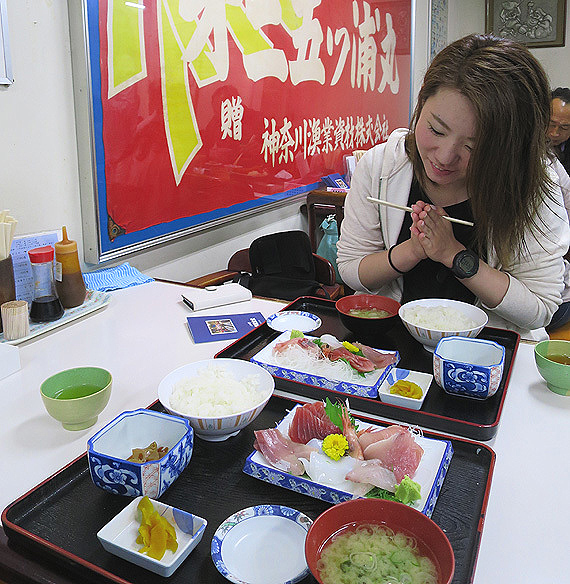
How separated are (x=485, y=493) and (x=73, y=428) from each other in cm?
71

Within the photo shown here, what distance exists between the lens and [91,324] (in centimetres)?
156

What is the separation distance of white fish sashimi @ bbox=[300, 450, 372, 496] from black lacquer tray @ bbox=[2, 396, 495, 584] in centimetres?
4

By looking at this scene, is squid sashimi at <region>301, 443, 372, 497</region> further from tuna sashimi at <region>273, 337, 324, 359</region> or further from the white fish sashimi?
tuna sashimi at <region>273, 337, 324, 359</region>

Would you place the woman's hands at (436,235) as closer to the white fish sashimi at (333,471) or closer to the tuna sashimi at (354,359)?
the tuna sashimi at (354,359)

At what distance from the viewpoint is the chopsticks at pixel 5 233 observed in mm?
1424

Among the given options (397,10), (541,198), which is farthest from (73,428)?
(397,10)

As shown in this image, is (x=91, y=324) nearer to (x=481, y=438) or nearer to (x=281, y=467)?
(x=281, y=467)

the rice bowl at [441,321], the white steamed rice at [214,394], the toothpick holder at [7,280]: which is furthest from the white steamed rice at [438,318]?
the toothpick holder at [7,280]

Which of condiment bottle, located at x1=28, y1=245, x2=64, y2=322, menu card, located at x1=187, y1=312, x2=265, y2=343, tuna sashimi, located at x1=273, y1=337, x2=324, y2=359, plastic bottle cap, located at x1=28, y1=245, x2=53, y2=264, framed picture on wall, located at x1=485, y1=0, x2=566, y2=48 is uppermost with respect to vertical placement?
framed picture on wall, located at x1=485, y1=0, x2=566, y2=48

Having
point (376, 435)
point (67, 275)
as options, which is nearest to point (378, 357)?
point (376, 435)

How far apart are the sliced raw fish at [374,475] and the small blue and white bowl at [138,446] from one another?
0.26m

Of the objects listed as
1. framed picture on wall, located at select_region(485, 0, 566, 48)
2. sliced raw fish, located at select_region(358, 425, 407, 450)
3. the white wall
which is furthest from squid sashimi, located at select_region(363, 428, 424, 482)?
framed picture on wall, located at select_region(485, 0, 566, 48)

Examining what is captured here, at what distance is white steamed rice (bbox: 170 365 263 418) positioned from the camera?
97 cm

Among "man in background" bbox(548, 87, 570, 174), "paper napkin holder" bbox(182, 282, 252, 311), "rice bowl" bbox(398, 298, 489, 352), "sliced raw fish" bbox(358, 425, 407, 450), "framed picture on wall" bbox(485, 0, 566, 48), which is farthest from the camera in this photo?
"framed picture on wall" bbox(485, 0, 566, 48)
